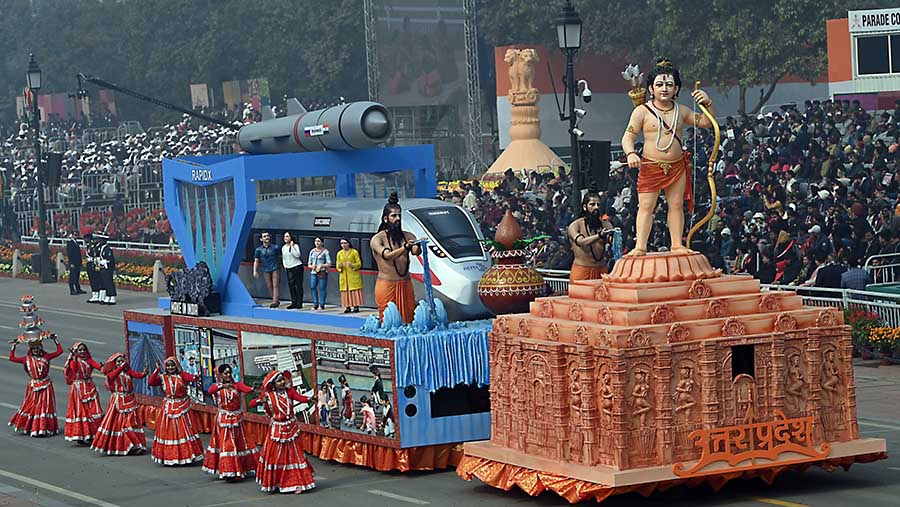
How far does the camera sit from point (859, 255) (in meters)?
32.3

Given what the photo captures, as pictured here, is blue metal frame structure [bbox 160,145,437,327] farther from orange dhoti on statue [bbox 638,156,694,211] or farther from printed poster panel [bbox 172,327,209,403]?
orange dhoti on statue [bbox 638,156,694,211]

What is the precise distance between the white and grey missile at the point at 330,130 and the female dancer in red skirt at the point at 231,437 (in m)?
5.15

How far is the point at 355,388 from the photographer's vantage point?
2298 cm

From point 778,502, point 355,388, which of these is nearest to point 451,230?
point 355,388

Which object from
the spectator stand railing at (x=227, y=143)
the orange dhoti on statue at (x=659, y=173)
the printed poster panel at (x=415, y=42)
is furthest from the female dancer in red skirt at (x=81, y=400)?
the spectator stand railing at (x=227, y=143)

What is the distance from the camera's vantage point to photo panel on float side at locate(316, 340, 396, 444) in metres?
22.4

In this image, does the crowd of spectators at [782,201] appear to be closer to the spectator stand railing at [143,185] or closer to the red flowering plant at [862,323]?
the red flowering plant at [862,323]

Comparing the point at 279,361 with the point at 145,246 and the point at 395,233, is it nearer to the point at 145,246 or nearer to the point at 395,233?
the point at 395,233

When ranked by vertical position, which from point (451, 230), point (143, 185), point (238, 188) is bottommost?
point (451, 230)

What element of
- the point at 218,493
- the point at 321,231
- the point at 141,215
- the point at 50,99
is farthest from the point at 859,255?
the point at 50,99

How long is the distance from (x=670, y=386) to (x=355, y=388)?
5.34 m

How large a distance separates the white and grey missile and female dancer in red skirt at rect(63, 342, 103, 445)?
15.7 feet

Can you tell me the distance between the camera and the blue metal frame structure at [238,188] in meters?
26.0

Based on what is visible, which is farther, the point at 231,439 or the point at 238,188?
the point at 238,188
